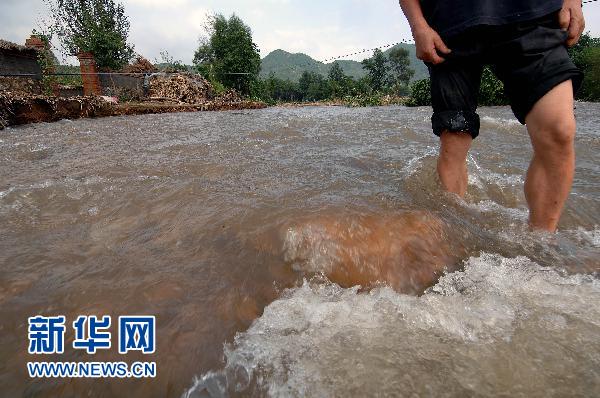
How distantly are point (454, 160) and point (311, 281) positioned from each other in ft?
3.29

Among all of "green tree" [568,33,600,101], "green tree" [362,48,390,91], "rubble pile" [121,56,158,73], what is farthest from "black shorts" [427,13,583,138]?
"green tree" [362,48,390,91]

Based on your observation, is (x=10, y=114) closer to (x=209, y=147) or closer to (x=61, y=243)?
(x=209, y=147)

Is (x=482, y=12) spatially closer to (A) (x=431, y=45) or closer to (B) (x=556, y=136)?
(A) (x=431, y=45)

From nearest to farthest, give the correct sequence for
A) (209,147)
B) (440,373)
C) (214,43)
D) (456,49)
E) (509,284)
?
(440,373)
(509,284)
(456,49)
(209,147)
(214,43)

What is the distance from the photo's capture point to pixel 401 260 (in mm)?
1229

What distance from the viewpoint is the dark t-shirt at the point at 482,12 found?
1.37 m

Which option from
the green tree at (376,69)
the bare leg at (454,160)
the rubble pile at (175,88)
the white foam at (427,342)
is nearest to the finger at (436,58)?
the bare leg at (454,160)

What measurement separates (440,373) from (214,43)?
31996 millimetres

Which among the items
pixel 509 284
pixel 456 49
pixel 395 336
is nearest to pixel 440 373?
pixel 395 336

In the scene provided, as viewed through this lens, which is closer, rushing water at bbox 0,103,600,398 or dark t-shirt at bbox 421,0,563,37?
rushing water at bbox 0,103,600,398

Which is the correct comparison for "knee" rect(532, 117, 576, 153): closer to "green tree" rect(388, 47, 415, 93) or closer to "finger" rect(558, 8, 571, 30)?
"finger" rect(558, 8, 571, 30)

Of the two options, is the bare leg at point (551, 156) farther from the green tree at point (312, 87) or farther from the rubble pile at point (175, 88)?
the green tree at point (312, 87)

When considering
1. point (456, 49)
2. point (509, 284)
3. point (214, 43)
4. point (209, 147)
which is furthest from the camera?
point (214, 43)

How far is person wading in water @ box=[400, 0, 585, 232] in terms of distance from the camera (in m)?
1.36
